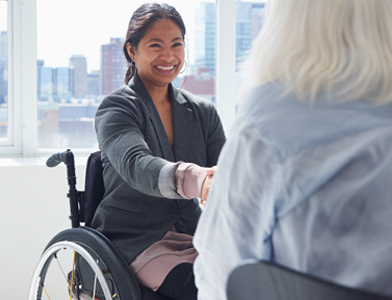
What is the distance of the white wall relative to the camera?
2.09 metres

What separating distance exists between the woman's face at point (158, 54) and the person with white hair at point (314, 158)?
0.80 metres

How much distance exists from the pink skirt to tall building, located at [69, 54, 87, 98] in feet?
4.33

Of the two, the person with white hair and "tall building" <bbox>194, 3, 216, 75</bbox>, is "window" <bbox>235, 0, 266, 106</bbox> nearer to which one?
"tall building" <bbox>194, 3, 216, 75</bbox>

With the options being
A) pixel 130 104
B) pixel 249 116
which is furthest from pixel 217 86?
pixel 249 116

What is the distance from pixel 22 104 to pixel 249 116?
1944 millimetres

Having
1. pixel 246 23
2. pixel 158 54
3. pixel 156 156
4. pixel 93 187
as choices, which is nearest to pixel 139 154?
pixel 156 156

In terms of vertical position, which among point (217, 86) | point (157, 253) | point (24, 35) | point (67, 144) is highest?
point (24, 35)

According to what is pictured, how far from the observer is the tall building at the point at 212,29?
8.36ft

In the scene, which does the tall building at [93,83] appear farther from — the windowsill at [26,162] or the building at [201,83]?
the building at [201,83]

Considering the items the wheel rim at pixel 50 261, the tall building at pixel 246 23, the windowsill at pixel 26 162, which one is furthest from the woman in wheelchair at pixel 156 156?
the tall building at pixel 246 23

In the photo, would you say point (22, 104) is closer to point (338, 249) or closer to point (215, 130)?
point (215, 130)

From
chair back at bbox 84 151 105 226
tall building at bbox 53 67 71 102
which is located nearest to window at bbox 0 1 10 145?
tall building at bbox 53 67 71 102

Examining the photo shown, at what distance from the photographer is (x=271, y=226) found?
0.61 meters

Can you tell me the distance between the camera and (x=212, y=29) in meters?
2.56
